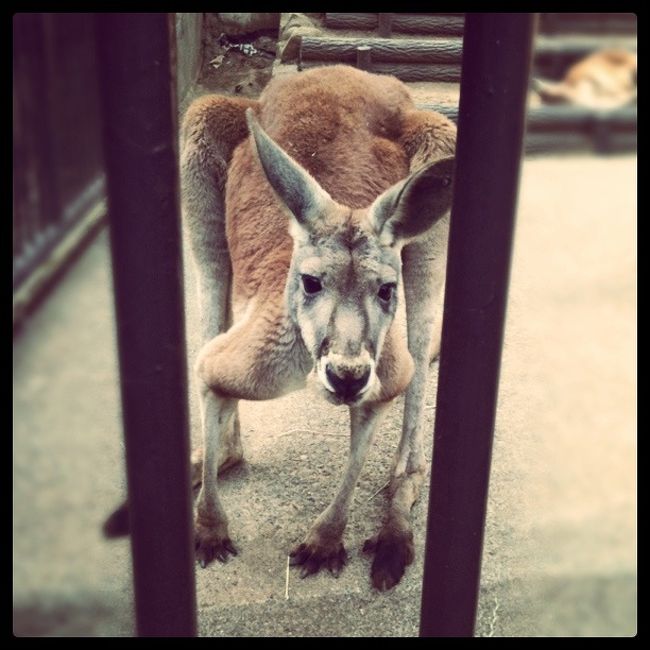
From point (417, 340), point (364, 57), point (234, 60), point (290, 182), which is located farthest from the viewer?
point (234, 60)

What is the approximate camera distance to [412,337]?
2.96 m

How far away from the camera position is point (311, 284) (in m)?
2.38

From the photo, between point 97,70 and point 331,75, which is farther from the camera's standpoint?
point 331,75

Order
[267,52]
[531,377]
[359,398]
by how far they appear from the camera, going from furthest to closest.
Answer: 1. [267,52]
2. [531,377]
3. [359,398]

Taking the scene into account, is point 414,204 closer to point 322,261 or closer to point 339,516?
point 322,261

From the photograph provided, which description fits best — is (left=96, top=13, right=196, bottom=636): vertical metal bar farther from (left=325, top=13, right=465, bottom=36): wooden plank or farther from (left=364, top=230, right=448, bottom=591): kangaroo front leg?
(left=325, top=13, right=465, bottom=36): wooden plank

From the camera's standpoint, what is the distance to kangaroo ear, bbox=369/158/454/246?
2.21 m

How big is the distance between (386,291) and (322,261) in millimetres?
197

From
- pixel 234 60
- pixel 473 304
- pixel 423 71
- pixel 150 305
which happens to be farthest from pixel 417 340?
pixel 234 60

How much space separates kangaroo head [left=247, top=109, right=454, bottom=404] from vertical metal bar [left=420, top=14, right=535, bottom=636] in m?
0.93

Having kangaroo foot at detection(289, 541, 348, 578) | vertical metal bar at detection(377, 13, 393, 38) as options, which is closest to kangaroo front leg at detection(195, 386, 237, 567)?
kangaroo foot at detection(289, 541, 348, 578)

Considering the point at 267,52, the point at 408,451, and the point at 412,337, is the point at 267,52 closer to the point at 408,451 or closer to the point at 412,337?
the point at 412,337

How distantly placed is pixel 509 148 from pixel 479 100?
7 centimetres
